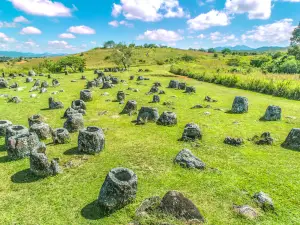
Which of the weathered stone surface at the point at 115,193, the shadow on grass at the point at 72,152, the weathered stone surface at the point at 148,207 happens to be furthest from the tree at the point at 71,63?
the weathered stone surface at the point at 148,207

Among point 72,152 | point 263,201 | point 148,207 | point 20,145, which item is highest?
point 20,145

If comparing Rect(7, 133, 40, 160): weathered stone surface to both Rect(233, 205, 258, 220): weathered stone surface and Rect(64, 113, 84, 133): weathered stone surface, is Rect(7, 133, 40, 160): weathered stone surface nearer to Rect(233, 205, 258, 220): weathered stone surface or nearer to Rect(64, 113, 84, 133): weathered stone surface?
Rect(64, 113, 84, 133): weathered stone surface

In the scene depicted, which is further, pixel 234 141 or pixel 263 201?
pixel 234 141

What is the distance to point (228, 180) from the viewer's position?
11.8 metres

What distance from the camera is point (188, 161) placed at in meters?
13.0

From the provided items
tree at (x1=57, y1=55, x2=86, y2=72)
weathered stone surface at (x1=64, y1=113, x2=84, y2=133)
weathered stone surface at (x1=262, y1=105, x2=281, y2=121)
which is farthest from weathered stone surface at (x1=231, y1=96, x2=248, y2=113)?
tree at (x1=57, y1=55, x2=86, y2=72)

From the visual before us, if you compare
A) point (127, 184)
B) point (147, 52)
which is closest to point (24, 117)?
point (127, 184)

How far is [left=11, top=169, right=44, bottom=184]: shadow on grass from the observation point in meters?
12.0

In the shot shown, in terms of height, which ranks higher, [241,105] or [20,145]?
[241,105]

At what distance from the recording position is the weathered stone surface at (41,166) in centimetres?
1200

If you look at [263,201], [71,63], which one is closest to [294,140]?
→ [263,201]

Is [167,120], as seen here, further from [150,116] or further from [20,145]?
[20,145]

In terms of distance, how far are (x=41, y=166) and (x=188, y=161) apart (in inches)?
300

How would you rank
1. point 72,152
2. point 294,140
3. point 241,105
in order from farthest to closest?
point 241,105 < point 294,140 < point 72,152
